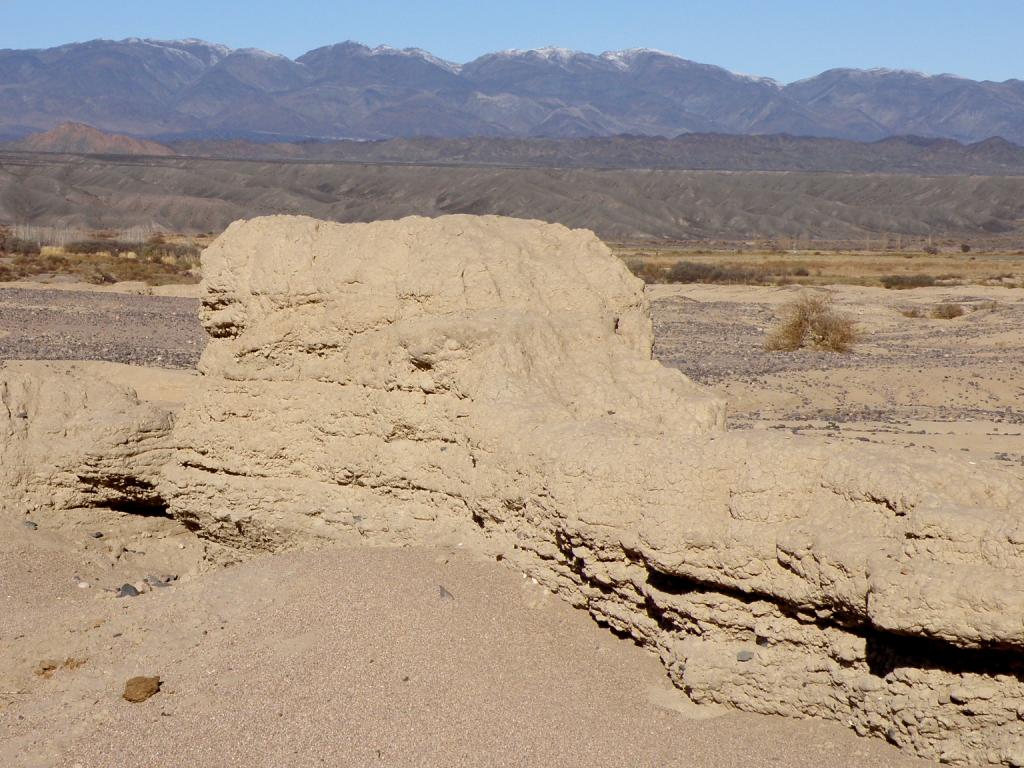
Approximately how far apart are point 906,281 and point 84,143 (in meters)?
158

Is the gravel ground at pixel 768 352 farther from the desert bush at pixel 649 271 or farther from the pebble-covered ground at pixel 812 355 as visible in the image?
the desert bush at pixel 649 271

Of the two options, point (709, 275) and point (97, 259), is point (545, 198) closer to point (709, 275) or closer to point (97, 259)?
point (709, 275)

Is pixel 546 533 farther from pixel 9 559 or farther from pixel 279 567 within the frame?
pixel 9 559

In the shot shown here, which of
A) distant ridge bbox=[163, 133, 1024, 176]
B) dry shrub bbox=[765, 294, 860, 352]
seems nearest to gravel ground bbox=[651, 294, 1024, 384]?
dry shrub bbox=[765, 294, 860, 352]

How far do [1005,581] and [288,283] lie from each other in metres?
5.06

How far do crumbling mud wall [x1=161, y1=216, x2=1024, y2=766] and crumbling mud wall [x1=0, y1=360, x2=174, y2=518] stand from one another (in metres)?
0.22

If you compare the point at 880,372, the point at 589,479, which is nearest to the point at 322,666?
the point at 589,479

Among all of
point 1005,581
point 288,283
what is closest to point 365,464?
point 288,283

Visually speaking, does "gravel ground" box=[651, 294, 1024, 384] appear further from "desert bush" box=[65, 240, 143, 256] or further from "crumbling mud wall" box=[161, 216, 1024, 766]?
"desert bush" box=[65, 240, 143, 256]

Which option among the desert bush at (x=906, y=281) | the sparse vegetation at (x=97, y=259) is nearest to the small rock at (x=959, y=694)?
the sparse vegetation at (x=97, y=259)

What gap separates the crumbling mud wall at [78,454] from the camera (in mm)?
8273

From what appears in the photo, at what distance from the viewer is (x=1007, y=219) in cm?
9731

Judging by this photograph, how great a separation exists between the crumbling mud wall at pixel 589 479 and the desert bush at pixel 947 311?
92.2ft

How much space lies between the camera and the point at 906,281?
152ft
